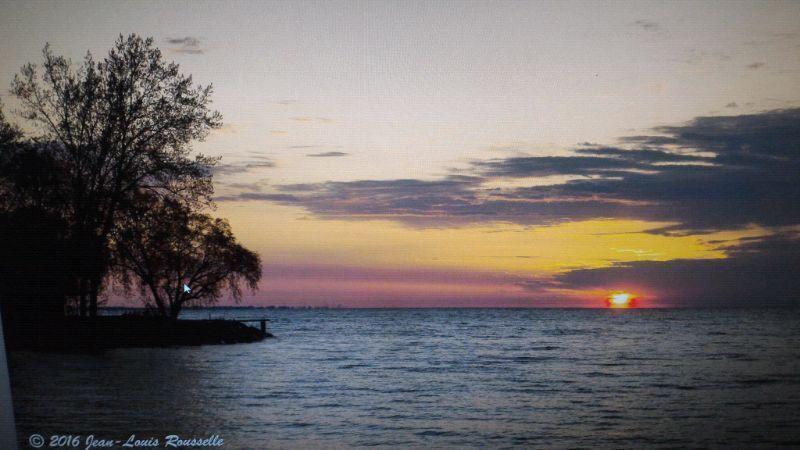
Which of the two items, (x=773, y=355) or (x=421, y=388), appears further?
(x=773, y=355)

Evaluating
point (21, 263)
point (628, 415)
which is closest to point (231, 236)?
point (21, 263)

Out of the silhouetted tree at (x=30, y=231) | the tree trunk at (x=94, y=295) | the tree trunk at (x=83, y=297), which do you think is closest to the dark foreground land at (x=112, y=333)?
the tree trunk at (x=83, y=297)

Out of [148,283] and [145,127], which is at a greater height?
[145,127]

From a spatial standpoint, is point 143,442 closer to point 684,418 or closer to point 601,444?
point 601,444

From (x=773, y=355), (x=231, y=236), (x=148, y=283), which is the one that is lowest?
(x=773, y=355)

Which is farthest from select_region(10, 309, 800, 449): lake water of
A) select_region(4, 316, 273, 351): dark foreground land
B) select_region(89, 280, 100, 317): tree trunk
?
select_region(89, 280, 100, 317): tree trunk

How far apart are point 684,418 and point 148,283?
16948mm

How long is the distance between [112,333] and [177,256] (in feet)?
12.2

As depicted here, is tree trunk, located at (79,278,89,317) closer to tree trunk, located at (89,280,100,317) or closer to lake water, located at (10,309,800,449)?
tree trunk, located at (89,280,100,317)

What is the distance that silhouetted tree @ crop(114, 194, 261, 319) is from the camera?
19.4 metres

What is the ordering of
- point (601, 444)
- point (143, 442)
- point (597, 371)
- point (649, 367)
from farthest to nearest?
point (649, 367) → point (597, 371) → point (601, 444) → point (143, 442)

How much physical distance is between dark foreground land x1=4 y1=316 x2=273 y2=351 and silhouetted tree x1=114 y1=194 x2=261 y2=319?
100cm

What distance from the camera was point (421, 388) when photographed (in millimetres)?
17656

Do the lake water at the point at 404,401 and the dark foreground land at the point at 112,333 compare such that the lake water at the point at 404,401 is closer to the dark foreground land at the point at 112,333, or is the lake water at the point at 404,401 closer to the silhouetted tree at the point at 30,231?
the dark foreground land at the point at 112,333
